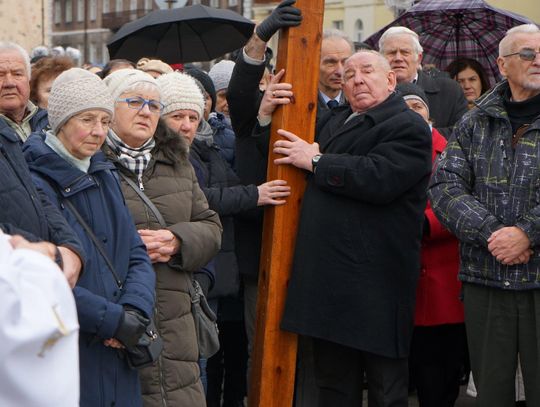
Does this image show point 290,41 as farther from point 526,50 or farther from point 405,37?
point 405,37

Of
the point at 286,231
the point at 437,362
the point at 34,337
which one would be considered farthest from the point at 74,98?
the point at 437,362

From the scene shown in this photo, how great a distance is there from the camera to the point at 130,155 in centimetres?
500

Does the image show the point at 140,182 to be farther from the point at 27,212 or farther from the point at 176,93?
the point at 27,212

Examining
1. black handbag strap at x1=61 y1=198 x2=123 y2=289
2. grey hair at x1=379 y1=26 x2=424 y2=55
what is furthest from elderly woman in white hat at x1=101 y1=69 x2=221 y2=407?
grey hair at x1=379 y1=26 x2=424 y2=55

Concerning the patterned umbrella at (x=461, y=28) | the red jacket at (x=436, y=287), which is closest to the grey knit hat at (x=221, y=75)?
the patterned umbrella at (x=461, y=28)

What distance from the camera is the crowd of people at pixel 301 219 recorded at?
171 inches

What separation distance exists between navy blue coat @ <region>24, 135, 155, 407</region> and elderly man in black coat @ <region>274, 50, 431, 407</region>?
1.45 metres

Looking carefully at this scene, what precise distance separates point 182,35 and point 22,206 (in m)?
5.67

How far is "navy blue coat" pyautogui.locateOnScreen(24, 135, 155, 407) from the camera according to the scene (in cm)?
426

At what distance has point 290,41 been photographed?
5.79 m

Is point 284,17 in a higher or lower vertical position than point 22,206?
higher

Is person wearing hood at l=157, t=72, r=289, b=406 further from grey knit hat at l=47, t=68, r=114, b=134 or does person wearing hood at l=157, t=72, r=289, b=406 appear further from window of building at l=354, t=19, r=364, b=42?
window of building at l=354, t=19, r=364, b=42

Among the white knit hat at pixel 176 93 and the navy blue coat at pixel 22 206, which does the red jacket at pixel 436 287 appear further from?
the navy blue coat at pixel 22 206

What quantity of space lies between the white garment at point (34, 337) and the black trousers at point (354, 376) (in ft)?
12.1
